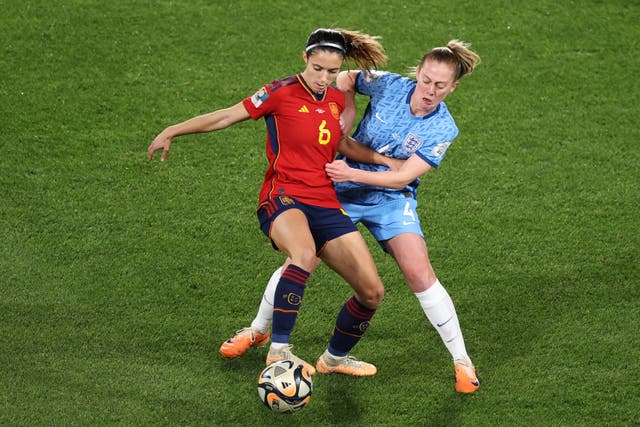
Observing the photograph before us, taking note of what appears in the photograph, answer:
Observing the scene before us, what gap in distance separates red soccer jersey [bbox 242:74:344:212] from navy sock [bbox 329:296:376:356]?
26.8 inches

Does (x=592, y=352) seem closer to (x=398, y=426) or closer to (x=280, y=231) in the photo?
(x=398, y=426)

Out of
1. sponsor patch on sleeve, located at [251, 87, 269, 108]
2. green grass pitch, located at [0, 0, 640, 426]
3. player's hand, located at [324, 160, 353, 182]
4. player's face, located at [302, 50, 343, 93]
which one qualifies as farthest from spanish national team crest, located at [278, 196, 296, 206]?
green grass pitch, located at [0, 0, 640, 426]

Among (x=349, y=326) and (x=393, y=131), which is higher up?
(x=393, y=131)

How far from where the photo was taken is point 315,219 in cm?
615

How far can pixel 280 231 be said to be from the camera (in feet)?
19.6

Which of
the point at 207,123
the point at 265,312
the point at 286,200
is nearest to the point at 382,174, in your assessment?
the point at 286,200

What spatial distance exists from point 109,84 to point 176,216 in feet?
7.28

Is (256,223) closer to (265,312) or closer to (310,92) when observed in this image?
(265,312)

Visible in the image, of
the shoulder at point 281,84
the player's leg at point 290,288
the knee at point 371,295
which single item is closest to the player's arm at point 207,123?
the shoulder at point 281,84

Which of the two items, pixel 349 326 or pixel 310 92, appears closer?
pixel 310 92

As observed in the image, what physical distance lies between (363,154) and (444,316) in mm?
1128

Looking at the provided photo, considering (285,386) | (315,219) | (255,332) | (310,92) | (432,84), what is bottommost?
(255,332)

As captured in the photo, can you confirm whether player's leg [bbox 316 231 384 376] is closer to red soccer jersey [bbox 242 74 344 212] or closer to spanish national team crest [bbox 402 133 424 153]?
red soccer jersey [bbox 242 74 344 212]

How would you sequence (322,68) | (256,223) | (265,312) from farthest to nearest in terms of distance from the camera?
(256,223), (265,312), (322,68)
